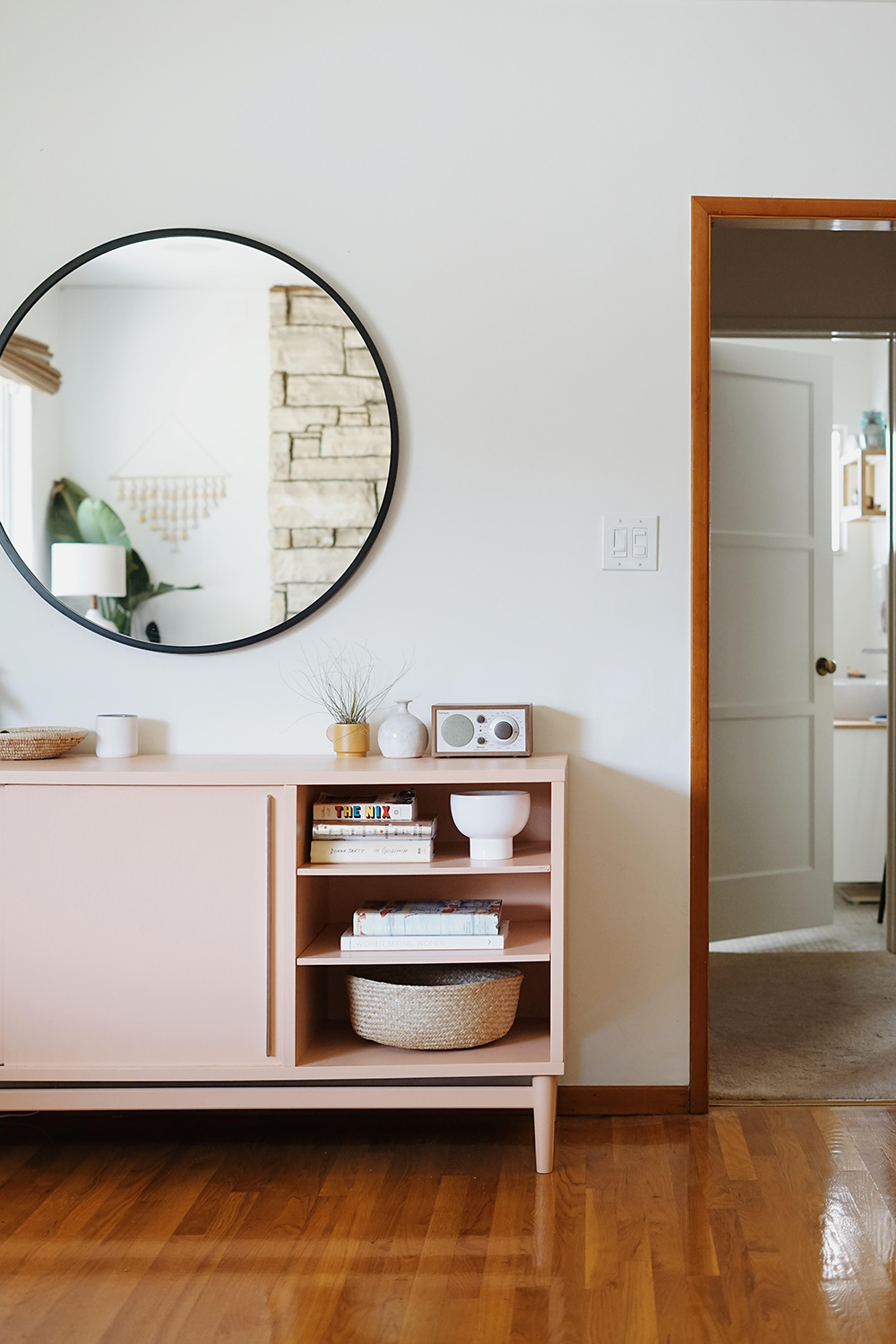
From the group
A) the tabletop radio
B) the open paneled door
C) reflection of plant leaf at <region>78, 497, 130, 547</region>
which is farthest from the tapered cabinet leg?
the open paneled door

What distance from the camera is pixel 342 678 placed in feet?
7.48

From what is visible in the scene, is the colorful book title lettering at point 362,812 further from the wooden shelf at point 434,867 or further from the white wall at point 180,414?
the white wall at point 180,414

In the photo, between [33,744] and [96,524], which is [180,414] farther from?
[33,744]

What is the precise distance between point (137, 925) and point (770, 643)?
8.09 ft

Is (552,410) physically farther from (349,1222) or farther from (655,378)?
(349,1222)

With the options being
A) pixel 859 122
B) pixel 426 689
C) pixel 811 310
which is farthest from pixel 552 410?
pixel 811 310

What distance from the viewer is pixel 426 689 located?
228 cm

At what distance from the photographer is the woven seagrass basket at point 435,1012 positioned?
1.98 meters

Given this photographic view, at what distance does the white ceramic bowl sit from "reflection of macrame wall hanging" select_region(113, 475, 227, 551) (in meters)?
0.84

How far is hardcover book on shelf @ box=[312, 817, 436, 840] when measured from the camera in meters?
2.00

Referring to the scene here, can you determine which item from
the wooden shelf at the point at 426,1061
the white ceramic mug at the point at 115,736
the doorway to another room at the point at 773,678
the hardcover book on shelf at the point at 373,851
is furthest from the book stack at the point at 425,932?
the doorway to another room at the point at 773,678

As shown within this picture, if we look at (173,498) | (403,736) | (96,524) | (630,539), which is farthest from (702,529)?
(96,524)

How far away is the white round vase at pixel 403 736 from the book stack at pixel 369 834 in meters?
0.14

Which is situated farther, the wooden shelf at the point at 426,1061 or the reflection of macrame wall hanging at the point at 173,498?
the reflection of macrame wall hanging at the point at 173,498
